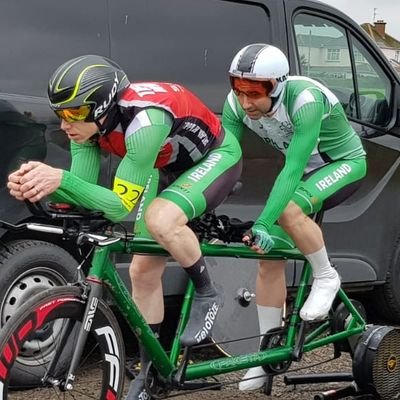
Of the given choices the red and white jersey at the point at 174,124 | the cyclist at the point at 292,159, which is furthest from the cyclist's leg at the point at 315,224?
the red and white jersey at the point at 174,124

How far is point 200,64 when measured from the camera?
5.18 metres

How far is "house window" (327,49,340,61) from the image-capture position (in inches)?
238

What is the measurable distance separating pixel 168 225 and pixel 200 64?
1.84 m

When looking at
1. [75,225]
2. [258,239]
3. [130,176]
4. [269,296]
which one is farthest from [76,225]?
[269,296]

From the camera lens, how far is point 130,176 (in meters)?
3.32

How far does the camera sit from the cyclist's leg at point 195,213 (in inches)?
142

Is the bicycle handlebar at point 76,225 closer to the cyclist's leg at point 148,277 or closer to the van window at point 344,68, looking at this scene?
the cyclist's leg at point 148,277

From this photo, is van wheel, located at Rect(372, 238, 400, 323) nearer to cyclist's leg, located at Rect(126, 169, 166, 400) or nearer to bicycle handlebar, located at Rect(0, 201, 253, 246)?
cyclist's leg, located at Rect(126, 169, 166, 400)

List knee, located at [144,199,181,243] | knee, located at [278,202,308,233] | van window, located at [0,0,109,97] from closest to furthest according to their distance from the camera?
knee, located at [144,199,181,243]
knee, located at [278,202,308,233]
van window, located at [0,0,109,97]

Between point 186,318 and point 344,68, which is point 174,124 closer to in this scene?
point 186,318

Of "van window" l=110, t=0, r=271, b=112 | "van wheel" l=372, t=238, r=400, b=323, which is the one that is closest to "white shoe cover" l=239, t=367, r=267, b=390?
"van window" l=110, t=0, r=271, b=112

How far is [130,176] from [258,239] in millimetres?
791

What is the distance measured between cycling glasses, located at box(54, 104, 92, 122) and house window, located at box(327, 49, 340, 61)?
3043 millimetres

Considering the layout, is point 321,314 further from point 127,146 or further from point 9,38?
point 9,38
